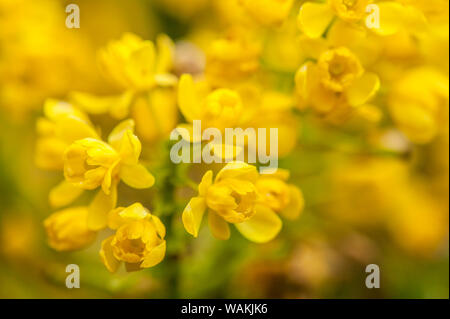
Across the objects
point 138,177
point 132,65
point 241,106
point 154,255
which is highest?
point 132,65

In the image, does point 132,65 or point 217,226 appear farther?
point 132,65

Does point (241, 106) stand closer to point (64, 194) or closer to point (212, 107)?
point (212, 107)

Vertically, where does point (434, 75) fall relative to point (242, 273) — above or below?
above

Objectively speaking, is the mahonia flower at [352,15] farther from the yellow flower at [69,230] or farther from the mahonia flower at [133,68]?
the yellow flower at [69,230]

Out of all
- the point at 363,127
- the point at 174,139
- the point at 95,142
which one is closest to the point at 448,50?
the point at 363,127

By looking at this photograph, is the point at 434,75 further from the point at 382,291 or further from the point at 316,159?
the point at 382,291

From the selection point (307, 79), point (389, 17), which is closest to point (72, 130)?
point (307, 79)

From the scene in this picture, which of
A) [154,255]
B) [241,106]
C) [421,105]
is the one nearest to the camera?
[154,255]

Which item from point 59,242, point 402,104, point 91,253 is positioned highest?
point 402,104
